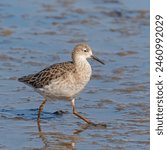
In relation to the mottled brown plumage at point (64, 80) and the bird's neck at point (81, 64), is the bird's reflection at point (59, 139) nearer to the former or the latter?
the mottled brown plumage at point (64, 80)

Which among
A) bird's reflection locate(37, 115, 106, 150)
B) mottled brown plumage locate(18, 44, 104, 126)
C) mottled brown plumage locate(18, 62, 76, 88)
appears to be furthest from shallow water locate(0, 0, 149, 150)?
mottled brown plumage locate(18, 62, 76, 88)

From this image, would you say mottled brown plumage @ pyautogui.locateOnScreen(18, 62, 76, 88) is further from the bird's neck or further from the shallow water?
the shallow water

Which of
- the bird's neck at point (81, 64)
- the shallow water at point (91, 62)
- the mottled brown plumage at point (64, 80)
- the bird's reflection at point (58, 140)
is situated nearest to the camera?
the bird's reflection at point (58, 140)

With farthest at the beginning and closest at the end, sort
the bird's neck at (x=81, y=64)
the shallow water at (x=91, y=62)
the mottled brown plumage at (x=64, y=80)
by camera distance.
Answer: the bird's neck at (x=81, y=64)
the mottled brown plumage at (x=64, y=80)
the shallow water at (x=91, y=62)

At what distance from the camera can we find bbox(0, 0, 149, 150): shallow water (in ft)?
32.2

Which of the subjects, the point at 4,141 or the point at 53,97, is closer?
the point at 4,141

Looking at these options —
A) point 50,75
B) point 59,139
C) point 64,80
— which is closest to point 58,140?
point 59,139

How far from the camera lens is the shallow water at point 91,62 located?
386 inches

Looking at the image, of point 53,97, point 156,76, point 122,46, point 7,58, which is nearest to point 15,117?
point 53,97

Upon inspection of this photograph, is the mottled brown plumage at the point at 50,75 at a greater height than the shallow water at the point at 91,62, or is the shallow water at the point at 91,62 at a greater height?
the mottled brown plumage at the point at 50,75

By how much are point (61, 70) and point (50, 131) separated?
971 millimetres

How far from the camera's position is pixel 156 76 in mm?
9898

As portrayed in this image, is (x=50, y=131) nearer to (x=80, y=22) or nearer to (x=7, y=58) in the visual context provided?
(x=7, y=58)

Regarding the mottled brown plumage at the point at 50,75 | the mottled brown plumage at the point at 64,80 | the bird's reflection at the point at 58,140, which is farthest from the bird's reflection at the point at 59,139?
the mottled brown plumage at the point at 50,75
